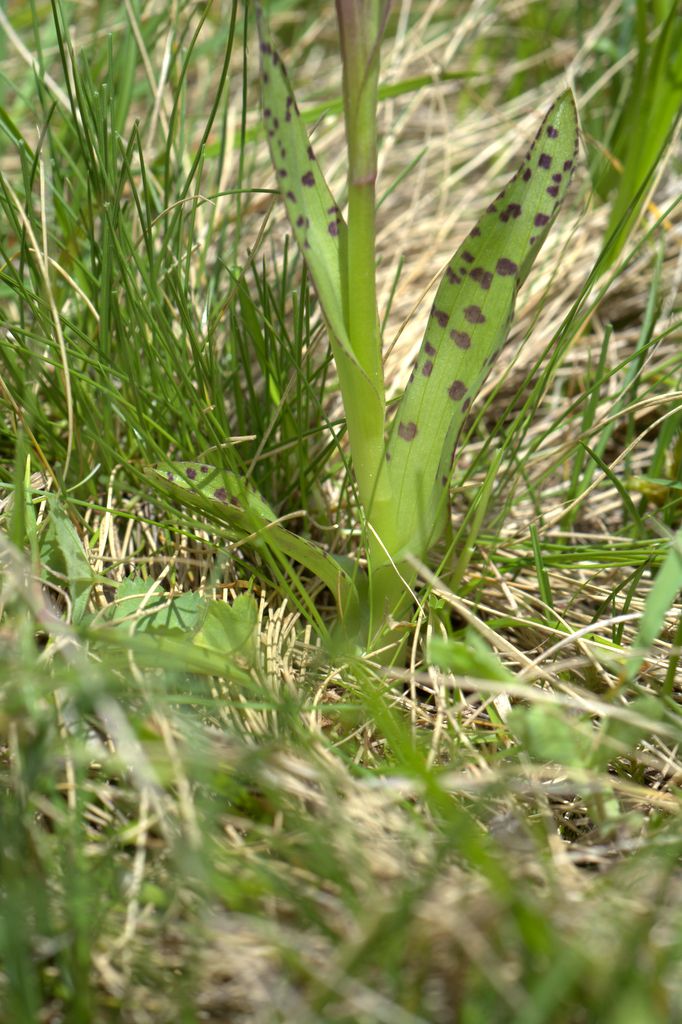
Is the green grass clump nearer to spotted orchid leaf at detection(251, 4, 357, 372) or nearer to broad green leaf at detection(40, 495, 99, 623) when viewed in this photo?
Result: broad green leaf at detection(40, 495, 99, 623)

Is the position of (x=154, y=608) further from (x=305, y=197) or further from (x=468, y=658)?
(x=305, y=197)

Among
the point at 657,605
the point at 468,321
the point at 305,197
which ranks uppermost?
the point at 305,197

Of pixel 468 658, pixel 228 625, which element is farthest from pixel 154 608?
pixel 468 658

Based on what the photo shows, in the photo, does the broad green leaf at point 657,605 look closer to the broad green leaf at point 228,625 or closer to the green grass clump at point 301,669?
the green grass clump at point 301,669

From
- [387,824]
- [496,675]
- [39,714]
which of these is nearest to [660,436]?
[496,675]

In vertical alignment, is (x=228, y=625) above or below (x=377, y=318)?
below

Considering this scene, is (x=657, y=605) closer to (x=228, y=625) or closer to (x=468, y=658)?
(x=468, y=658)

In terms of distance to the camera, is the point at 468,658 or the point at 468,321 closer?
the point at 468,658
